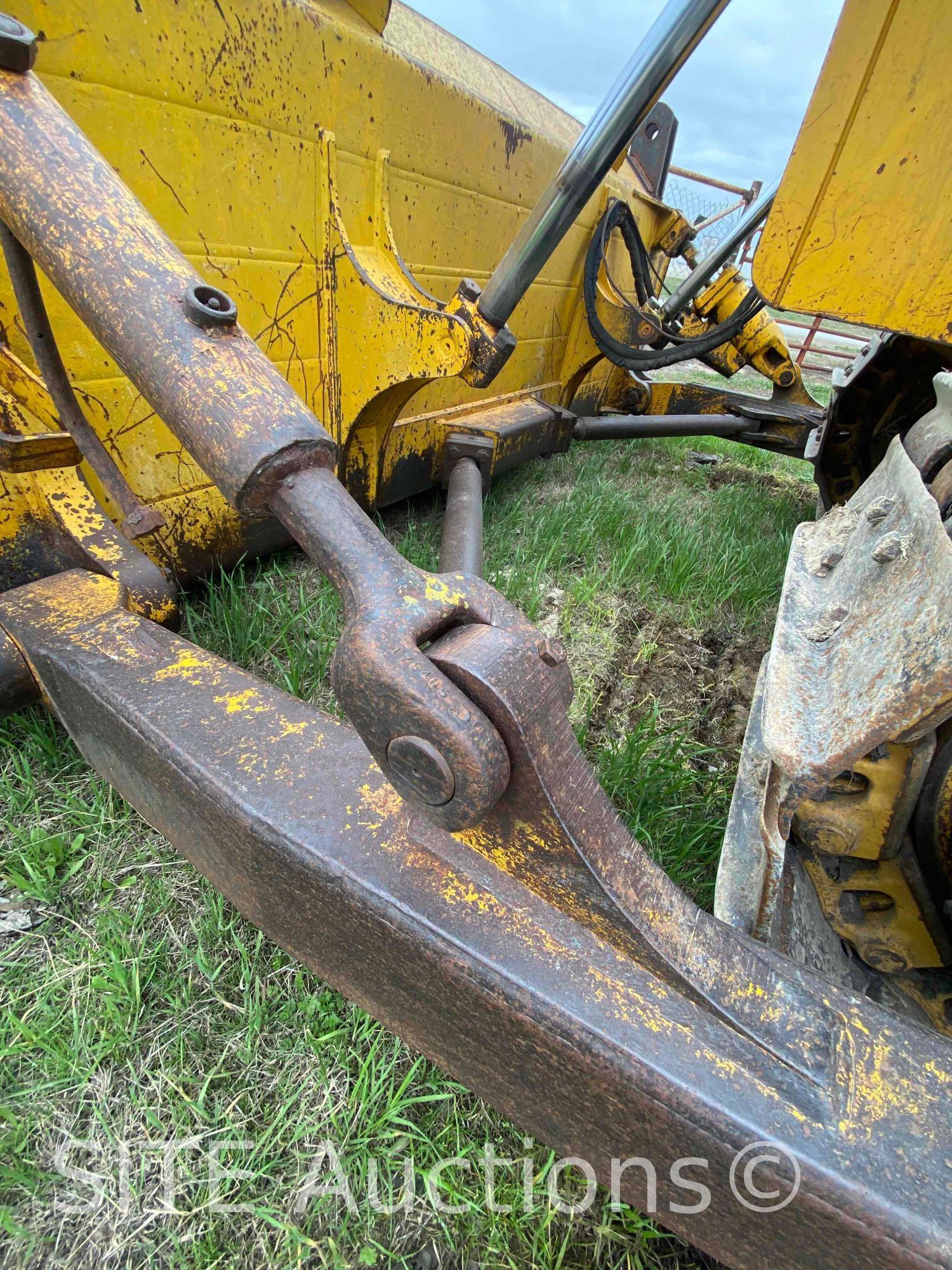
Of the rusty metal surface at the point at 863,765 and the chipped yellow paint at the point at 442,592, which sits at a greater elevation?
the chipped yellow paint at the point at 442,592

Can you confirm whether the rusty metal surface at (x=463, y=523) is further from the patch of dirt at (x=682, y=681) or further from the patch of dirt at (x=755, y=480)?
the patch of dirt at (x=755, y=480)

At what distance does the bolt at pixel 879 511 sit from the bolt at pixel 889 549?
0.73 feet

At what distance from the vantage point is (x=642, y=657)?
7.95 feet

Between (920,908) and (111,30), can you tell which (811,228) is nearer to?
(920,908)

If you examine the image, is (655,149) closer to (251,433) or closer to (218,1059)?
(251,433)

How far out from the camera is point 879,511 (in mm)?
1379

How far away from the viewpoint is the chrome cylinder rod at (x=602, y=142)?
4.47ft

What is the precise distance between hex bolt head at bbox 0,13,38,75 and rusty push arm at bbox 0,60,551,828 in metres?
0.01

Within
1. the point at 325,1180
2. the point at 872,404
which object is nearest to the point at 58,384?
the point at 325,1180

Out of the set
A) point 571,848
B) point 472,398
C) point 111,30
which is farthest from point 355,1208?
point 472,398

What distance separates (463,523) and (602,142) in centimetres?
105

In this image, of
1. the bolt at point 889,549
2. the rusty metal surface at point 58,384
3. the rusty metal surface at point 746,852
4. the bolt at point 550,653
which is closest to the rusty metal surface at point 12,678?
the rusty metal surface at point 58,384

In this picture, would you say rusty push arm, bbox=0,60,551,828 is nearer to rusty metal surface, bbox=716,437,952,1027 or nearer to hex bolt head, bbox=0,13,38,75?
hex bolt head, bbox=0,13,38,75

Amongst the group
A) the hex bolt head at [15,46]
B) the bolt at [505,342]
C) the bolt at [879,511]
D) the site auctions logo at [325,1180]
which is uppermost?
the hex bolt head at [15,46]
